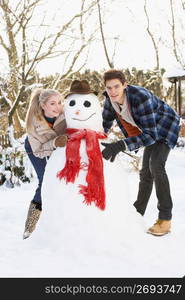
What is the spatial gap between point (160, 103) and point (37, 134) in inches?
44.5

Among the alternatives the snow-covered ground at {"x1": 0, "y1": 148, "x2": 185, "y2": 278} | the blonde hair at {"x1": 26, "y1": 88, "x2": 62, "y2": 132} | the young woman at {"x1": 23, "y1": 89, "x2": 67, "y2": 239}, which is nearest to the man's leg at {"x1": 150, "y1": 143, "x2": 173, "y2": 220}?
the snow-covered ground at {"x1": 0, "y1": 148, "x2": 185, "y2": 278}

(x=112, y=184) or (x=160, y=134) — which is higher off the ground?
(x=160, y=134)

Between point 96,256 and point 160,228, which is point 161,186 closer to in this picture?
point 160,228

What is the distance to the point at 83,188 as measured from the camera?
141 inches

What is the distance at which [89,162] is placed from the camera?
3.59m

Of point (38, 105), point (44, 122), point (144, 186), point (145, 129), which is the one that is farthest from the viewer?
point (144, 186)

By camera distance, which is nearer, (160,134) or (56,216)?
(56,216)

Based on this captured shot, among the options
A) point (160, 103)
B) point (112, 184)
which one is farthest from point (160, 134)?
point (112, 184)

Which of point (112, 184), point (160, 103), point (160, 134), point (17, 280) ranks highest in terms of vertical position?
point (160, 103)

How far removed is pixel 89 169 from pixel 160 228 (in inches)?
38.8

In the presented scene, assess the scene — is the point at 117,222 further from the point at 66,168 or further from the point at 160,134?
the point at 160,134

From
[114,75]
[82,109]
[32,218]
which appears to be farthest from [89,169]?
[32,218]

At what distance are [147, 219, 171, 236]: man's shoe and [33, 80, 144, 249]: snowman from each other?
0.33 metres

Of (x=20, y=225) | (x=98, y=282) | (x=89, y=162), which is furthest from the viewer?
(x=20, y=225)
